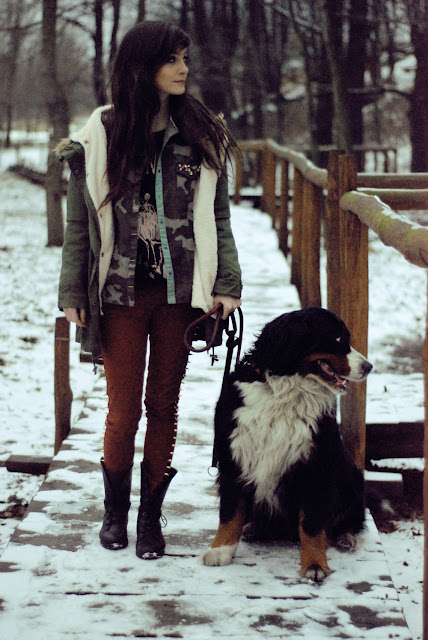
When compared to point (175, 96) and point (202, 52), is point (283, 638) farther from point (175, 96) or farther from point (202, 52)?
point (202, 52)

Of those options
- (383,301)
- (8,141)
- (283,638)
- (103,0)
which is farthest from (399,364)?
(8,141)

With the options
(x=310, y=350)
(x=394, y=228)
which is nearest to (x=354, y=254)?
(x=310, y=350)

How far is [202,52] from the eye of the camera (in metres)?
22.3

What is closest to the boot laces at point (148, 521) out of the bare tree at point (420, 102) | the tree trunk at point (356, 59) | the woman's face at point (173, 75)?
the woman's face at point (173, 75)

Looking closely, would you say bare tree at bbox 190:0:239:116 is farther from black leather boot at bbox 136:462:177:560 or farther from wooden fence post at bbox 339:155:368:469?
black leather boot at bbox 136:462:177:560

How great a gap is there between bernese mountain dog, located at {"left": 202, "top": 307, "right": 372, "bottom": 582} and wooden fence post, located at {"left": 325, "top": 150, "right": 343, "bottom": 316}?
5.36 ft

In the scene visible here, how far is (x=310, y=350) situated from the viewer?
2783 mm

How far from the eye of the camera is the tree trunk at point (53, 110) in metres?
11.9

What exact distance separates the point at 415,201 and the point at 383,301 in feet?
18.9

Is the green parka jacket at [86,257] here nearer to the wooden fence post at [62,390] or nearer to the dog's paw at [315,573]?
the dog's paw at [315,573]

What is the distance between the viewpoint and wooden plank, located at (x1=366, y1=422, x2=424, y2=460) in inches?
176

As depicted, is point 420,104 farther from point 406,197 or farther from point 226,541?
point 226,541

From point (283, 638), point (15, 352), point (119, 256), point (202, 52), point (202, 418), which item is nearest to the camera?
point (283, 638)

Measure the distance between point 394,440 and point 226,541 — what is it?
189cm
